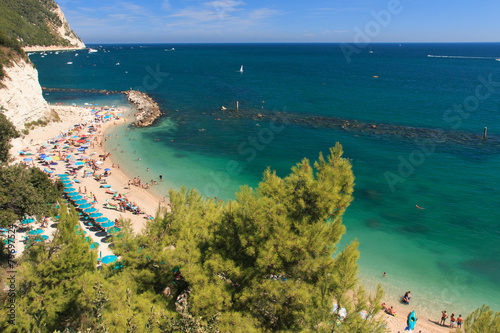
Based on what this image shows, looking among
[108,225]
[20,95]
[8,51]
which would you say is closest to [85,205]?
[108,225]

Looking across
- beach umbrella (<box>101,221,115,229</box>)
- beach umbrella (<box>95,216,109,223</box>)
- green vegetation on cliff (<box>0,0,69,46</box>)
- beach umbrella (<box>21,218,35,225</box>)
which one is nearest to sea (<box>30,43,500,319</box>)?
beach umbrella (<box>95,216,109,223</box>)

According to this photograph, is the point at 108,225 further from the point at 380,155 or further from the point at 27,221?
the point at 380,155

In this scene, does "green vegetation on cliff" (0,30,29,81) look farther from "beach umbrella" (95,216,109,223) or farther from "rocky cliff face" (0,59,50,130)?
"beach umbrella" (95,216,109,223)

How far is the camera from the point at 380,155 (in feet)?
139

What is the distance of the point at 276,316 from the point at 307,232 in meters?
3.62

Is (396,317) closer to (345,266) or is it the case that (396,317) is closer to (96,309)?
(345,266)

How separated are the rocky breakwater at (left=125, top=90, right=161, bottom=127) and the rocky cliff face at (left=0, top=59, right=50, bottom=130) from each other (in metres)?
14.9

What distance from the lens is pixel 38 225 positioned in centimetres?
2402

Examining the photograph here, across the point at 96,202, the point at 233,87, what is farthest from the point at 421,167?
the point at 233,87

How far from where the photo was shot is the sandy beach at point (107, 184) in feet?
61.4

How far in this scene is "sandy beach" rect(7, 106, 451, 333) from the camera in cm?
1873

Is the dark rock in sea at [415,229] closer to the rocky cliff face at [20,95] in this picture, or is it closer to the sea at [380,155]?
the sea at [380,155]

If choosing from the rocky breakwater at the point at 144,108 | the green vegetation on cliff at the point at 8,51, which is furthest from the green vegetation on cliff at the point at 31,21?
the green vegetation on cliff at the point at 8,51

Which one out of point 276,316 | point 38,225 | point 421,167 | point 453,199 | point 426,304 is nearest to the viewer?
point 276,316
